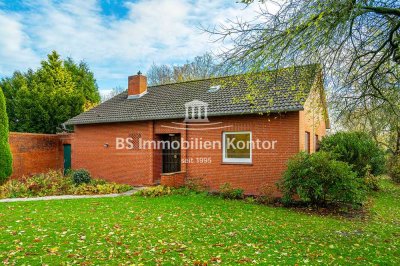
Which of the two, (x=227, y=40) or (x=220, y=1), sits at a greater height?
(x=220, y=1)

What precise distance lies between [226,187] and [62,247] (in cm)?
717


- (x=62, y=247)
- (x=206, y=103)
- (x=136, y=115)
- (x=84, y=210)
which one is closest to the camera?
(x=62, y=247)

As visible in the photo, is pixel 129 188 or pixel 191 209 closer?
pixel 191 209

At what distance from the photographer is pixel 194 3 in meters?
7.34

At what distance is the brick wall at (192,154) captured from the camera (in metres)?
11.3

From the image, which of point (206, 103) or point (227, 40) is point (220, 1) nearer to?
point (227, 40)

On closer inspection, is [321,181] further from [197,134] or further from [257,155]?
[197,134]

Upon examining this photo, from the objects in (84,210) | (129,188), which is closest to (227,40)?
(84,210)

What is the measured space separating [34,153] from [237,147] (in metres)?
12.7

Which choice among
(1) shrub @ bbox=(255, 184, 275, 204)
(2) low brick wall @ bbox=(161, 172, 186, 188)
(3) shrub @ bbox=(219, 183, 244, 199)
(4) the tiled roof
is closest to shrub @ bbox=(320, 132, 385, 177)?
(1) shrub @ bbox=(255, 184, 275, 204)

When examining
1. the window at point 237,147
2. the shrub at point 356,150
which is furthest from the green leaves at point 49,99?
the shrub at point 356,150

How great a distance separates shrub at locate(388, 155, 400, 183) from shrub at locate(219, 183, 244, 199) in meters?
11.7

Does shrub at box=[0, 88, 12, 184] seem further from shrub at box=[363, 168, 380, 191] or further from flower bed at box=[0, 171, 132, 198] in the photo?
shrub at box=[363, 168, 380, 191]

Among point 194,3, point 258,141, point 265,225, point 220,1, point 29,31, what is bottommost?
point 265,225
